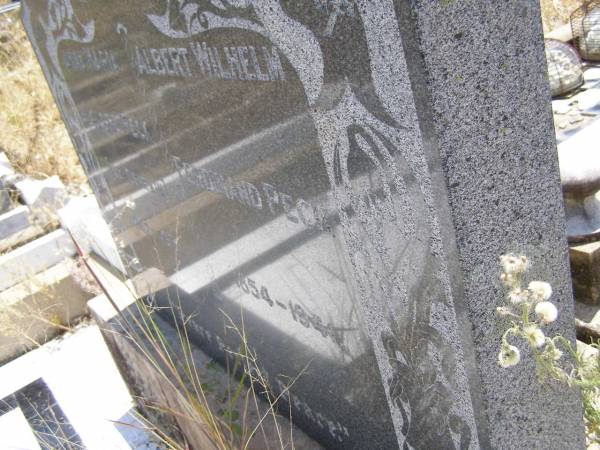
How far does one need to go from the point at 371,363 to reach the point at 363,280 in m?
0.28

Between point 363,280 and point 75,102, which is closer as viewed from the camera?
Answer: point 363,280

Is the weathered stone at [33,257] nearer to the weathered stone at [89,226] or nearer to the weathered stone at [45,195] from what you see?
the weathered stone at [89,226]

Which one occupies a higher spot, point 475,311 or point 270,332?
point 475,311

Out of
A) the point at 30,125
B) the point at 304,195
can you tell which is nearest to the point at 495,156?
the point at 304,195

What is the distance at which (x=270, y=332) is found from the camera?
2.31 m

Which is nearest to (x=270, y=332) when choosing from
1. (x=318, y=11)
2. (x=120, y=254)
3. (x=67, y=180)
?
(x=318, y=11)

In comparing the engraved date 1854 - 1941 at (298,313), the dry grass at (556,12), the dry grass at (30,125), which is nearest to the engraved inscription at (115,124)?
the engraved date 1854 - 1941 at (298,313)

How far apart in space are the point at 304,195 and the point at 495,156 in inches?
22.2

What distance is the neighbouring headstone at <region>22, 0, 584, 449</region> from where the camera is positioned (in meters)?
1.26

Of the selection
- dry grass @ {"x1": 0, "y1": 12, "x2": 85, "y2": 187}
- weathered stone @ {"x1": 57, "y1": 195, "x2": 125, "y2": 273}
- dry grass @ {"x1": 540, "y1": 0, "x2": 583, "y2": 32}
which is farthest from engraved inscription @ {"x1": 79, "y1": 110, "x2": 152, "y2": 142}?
dry grass @ {"x1": 540, "y1": 0, "x2": 583, "y2": 32}

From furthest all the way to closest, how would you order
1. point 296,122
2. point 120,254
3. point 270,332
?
1. point 120,254
2. point 270,332
3. point 296,122

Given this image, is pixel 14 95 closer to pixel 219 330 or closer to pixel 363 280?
pixel 219 330

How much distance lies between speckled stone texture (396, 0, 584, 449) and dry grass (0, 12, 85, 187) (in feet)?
17.3

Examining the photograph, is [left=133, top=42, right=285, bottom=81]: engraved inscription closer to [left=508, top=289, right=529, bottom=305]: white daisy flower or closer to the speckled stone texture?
the speckled stone texture
